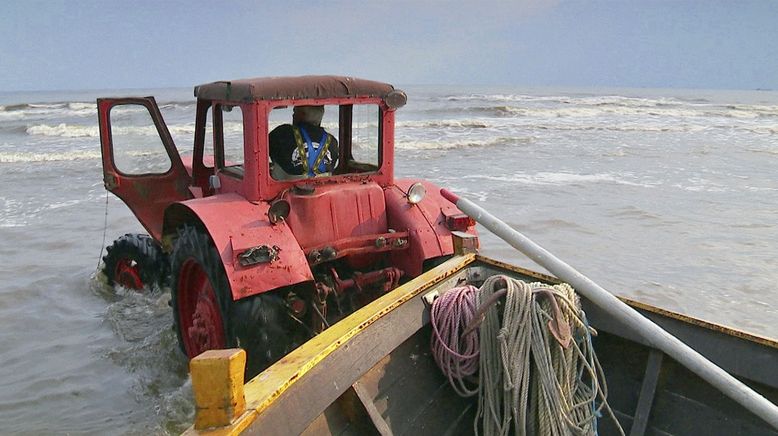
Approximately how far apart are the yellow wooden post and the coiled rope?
51.3 inches

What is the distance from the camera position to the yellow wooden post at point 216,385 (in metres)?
1.54

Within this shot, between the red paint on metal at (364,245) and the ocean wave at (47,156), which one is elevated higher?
the red paint on metal at (364,245)

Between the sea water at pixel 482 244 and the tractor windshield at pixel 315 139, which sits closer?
the tractor windshield at pixel 315 139

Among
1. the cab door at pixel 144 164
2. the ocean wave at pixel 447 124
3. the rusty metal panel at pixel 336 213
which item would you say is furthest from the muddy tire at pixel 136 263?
the ocean wave at pixel 447 124

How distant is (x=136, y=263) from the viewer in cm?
559

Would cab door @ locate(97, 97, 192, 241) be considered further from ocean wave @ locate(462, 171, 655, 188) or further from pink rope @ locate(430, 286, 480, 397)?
ocean wave @ locate(462, 171, 655, 188)

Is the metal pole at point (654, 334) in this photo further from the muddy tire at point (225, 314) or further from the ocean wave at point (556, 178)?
the ocean wave at point (556, 178)

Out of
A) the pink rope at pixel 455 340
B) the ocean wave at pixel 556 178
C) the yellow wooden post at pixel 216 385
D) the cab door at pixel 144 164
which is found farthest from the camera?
the ocean wave at pixel 556 178

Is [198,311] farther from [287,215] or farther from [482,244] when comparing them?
[482,244]

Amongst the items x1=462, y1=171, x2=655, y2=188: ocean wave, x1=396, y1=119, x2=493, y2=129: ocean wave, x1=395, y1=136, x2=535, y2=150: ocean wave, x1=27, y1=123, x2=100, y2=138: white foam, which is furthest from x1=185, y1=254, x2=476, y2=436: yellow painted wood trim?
x1=27, y1=123, x2=100, y2=138: white foam

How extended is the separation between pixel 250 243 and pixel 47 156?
15.8m

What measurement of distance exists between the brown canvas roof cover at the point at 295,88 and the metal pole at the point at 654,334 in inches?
48.7

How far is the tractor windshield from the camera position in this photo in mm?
3799

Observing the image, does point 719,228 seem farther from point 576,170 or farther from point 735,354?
point 735,354
